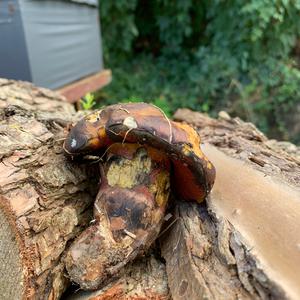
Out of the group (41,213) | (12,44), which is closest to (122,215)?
(41,213)

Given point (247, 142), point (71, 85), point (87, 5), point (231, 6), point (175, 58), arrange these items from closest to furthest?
point (247, 142)
point (71, 85)
point (87, 5)
point (231, 6)
point (175, 58)

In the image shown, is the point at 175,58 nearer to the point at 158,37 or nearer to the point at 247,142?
the point at 158,37

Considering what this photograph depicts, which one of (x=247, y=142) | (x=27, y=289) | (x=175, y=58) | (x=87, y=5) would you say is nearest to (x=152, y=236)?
(x=27, y=289)

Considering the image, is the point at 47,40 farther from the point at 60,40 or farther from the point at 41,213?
the point at 41,213

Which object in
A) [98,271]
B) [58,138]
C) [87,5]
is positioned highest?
[87,5]

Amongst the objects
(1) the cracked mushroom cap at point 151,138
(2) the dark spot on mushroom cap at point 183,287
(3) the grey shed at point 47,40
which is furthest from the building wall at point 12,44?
(2) the dark spot on mushroom cap at point 183,287

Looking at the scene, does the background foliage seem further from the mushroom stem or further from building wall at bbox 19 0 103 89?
the mushroom stem

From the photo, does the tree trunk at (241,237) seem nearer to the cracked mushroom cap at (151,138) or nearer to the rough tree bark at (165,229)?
the rough tree bark at (165,229)
